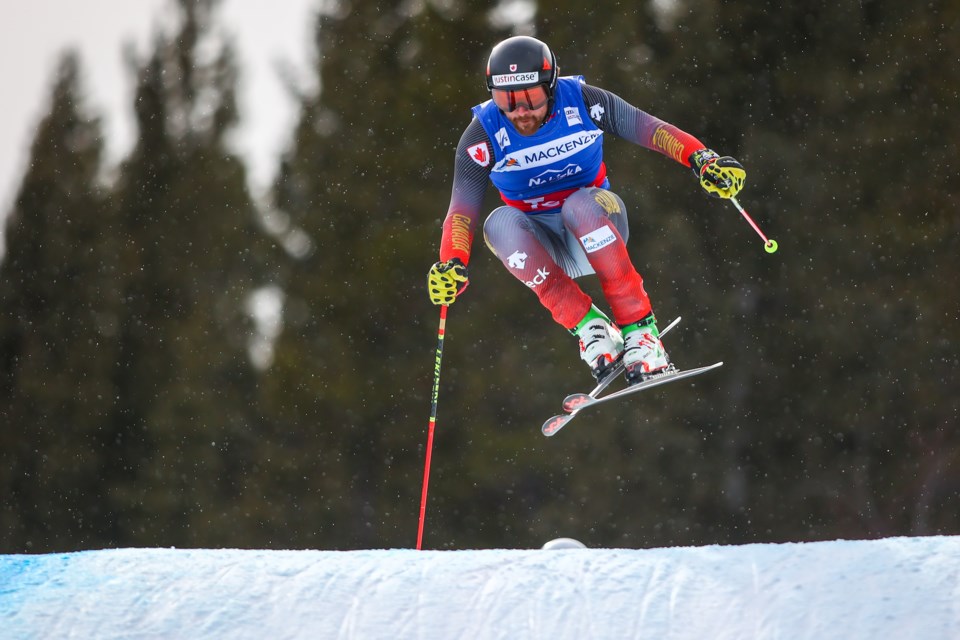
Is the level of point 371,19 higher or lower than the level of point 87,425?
higher

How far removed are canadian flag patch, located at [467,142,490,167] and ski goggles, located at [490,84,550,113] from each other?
10.5 inches

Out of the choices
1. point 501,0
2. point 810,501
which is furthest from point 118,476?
point 810,501

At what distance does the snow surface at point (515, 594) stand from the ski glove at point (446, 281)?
184 cm

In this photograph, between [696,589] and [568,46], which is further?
[568,46]

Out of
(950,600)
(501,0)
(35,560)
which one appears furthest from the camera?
(501,0)

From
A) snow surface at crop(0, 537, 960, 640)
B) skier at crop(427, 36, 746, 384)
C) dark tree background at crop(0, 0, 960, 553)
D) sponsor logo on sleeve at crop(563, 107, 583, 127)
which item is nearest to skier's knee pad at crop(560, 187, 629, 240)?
skier at crop(427, 36, 746, 384)

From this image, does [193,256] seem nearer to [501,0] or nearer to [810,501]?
[501,0]

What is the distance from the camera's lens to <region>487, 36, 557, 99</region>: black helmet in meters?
5.16

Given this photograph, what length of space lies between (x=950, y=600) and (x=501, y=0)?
17.9 meters

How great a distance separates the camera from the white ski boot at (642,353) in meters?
5.46

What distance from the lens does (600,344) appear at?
5570 millimetres

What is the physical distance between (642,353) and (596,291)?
494 inches

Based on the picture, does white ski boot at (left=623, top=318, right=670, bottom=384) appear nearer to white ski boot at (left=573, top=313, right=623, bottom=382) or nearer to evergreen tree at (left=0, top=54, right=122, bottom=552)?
white ski boot at (left=573, top=313, right=623, bottom=382)

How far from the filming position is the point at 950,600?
129 inches
